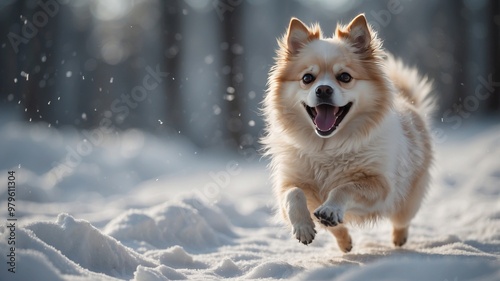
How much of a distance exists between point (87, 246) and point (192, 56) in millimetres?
15071

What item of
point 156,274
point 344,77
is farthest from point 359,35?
point 156,274

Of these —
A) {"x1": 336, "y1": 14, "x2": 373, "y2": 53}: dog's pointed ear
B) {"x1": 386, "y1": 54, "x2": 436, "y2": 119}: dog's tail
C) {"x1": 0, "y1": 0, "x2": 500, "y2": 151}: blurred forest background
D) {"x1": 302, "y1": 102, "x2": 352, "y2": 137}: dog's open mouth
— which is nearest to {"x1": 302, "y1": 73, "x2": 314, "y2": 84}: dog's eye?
{"x1": 302, "y1": 102, "x2": 352, "y2": 137}: dog's open mouth

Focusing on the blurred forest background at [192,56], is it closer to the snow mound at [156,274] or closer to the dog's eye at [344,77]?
the dog's eye at [344,77]

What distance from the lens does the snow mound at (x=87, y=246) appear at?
2654 millimetres

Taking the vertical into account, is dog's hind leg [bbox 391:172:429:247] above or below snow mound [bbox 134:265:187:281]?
above

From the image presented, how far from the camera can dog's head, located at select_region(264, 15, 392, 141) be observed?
330cm

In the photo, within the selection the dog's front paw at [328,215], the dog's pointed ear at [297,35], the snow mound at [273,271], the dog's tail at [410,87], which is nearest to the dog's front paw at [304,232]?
the dog's front paw at [328,215]

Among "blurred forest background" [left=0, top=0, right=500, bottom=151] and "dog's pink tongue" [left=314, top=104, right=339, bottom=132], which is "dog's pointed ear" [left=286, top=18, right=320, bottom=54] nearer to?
"dog's pink tongue" [left=314, top=104, right=339, bottom=132]

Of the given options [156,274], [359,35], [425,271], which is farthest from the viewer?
[359,35]

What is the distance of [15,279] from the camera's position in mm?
2066

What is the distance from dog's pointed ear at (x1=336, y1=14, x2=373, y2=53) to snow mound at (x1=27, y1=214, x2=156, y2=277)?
2.02 meters

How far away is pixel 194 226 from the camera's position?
414 cm

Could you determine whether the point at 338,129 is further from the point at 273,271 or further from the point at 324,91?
the point at 273,271

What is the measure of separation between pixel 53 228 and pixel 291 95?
1.69 metres
